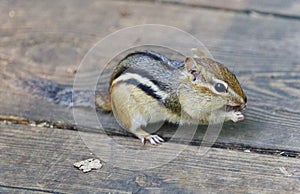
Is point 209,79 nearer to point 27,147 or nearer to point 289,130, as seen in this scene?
point 289,130

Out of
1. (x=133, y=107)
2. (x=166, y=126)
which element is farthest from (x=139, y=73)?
(x=166, y=126)

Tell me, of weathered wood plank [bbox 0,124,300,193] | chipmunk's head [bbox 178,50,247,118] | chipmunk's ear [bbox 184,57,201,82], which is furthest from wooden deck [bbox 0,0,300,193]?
chipmunk's ear [bbox 184,57,201,82]

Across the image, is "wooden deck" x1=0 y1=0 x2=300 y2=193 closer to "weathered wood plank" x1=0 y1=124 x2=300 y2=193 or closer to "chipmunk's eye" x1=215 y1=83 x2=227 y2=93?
"weathered wood plank" x1=0 y1=124 x2=300 y2=193

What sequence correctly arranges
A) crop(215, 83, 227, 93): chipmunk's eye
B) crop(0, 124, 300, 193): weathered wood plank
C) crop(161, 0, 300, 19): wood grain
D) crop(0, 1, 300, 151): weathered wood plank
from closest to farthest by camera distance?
crop(0, 124, 300, 193): weathered wood plank, crop(215, 83, 227, 93): chipmunk's eye, crop(0, 1, 300, 151): weathered wood plank, crop(161, 0, 300, 19): wood grain

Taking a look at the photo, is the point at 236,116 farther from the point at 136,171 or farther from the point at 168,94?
the point at 136,171

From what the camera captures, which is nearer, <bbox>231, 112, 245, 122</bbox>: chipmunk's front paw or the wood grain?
<bbox>231, 112, 245, 122</bbox>: chipmunk's front paw

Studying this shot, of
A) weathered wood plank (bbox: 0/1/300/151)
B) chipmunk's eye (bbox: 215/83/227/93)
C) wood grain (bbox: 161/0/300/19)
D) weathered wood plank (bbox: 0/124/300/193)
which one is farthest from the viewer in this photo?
wood grain (bbox: 161/0/300/19)

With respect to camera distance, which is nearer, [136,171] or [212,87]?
[136,171]
